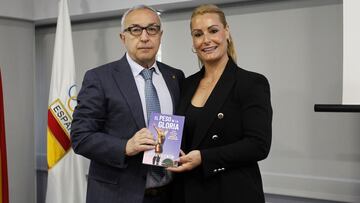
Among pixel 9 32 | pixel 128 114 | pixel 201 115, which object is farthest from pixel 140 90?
pixel 9 32

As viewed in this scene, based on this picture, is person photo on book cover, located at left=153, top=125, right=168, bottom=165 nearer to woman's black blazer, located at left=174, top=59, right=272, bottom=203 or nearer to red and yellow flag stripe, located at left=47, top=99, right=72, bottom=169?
woman's black blazer, located at left=174, top=59, right=272, bottom=203

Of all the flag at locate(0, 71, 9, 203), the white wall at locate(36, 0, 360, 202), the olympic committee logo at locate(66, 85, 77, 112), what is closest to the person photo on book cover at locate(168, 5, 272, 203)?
the white wall at locate(36, 0, 360, 202)

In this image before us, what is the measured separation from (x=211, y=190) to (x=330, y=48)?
1.35 meters

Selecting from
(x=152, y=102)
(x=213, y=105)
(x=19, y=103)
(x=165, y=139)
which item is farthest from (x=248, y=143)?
(x=19, y=103)

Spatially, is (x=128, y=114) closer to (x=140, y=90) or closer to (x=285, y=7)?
(x=140, y=90)

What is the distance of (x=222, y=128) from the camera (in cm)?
158

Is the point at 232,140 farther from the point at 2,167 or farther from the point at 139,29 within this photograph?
the point at 2,167

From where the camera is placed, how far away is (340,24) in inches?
97.1

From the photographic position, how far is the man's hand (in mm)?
1564

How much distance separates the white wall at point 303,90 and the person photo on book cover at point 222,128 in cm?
102

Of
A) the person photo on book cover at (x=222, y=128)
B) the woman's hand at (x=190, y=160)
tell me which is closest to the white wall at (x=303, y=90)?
the person photo on book cover at (x=222, y=128)

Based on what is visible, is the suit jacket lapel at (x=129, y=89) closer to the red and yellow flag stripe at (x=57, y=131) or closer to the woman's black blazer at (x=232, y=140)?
the woman's black blazer at (x=232, y=140)

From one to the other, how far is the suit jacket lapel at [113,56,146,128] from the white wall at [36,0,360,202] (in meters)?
1.22

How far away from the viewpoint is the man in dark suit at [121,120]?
171 cm
